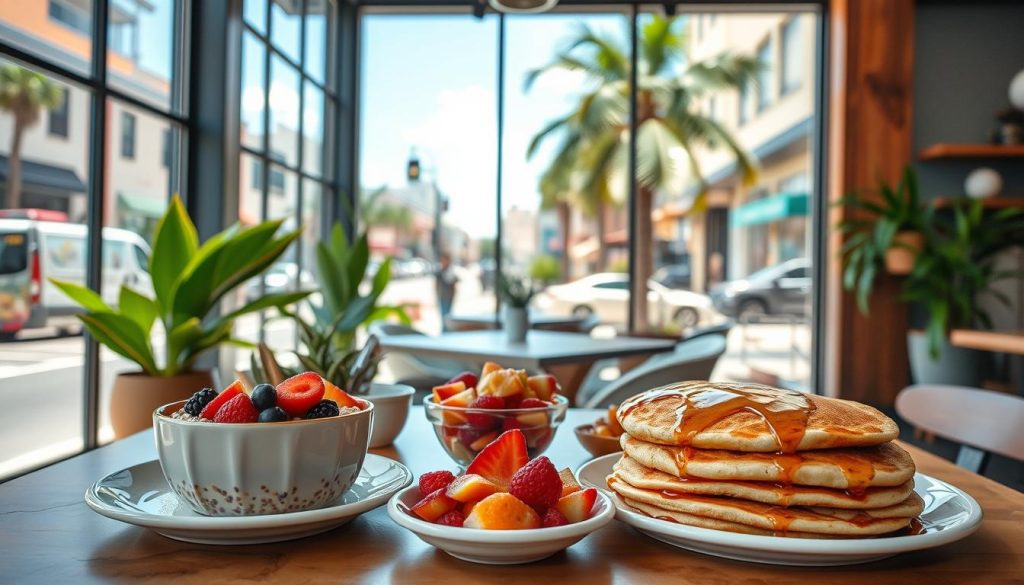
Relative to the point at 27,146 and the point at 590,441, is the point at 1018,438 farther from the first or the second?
the point at 27,146

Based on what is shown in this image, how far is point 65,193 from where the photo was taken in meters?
3.04

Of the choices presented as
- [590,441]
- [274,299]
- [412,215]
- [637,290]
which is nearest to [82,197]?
[274,299]

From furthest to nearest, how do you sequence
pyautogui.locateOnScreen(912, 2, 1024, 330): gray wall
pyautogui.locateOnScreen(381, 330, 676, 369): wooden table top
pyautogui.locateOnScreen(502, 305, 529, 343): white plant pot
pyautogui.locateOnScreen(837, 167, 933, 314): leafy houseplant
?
pyautogui.locateOnScreen(912, 2, 1024, 330): gray wall → pyautogui.locateOnScreen(837, 167, 933, 314): leafy houseplant → pyautogui.locateOnScreen(502, 305, 529, 343): white plant pot → pyautogui.locateOnScreen(381, 330, 676, 369): wooden table top

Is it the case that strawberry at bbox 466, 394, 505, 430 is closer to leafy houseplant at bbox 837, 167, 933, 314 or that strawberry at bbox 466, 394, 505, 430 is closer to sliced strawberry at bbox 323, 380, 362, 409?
sliced strawberry at bbox 323, 380, 362, 409

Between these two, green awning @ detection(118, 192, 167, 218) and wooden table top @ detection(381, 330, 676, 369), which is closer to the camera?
wooden table top @ detection(381, 330, 676, 369)

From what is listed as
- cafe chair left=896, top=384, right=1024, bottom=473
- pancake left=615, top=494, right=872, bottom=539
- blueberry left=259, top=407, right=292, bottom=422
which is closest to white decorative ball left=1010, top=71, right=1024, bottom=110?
cafe chair left=896, top=384, right=1024, bottom=473

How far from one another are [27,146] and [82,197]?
16.3 inches

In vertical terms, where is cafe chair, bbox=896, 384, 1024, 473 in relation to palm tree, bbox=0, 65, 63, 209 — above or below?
below

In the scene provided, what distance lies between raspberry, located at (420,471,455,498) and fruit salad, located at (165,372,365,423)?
4.5 inches

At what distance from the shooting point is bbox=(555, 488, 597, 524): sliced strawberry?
0.70 m

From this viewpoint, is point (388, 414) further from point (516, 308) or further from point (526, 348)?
point (516, 308)

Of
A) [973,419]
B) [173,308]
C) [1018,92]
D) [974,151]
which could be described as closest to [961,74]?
[1018,92]

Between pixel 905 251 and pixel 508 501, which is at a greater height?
pixel 905 251

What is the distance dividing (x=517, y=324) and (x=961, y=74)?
4532 mm
